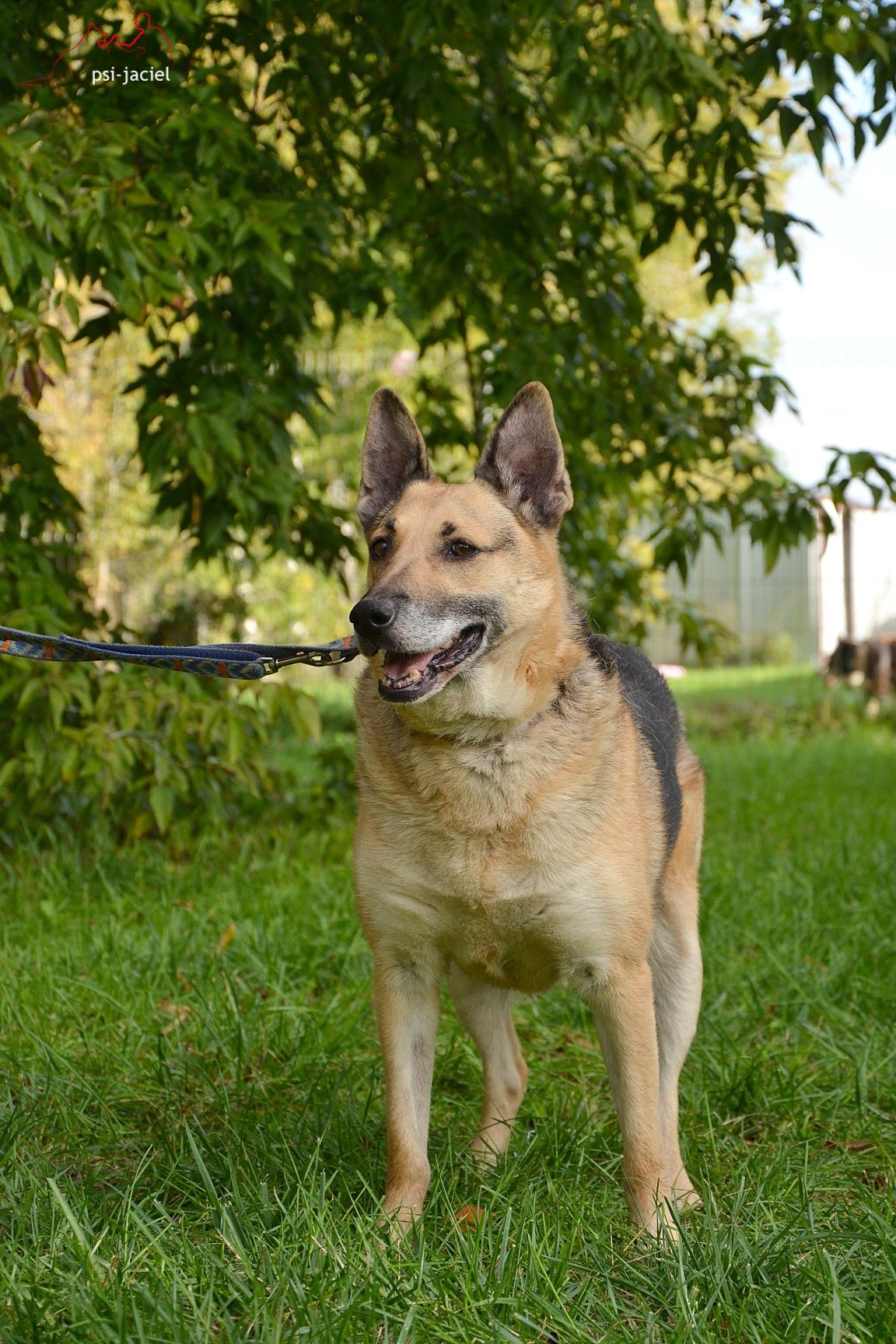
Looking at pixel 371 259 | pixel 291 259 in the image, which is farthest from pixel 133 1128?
pixel 371 259

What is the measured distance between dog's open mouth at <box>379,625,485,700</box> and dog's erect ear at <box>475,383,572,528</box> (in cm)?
43

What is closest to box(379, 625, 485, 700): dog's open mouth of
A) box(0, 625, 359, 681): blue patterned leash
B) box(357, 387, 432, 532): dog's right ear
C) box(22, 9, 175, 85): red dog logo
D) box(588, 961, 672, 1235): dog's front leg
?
box(0, 625, 359, 681): blue patterned leash

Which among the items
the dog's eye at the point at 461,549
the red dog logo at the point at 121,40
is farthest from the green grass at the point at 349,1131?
the red dog logo at the point at 121,40

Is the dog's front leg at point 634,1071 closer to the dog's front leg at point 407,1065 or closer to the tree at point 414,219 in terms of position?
the dog's front leg at point 407,1065

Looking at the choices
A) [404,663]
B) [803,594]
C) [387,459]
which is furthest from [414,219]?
[803,594]

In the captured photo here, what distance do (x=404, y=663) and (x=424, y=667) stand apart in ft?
0.15

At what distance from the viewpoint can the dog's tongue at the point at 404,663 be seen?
2.74 m

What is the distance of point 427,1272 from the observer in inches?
92.6

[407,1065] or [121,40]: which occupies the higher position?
[121,40]

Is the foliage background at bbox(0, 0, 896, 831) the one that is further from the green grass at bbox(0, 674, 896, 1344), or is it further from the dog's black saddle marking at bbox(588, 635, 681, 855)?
the green grass at bbox(0, 674, 896, 1344)

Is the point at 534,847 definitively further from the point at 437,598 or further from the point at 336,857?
the point at 336,857

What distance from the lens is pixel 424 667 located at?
275 centimetres

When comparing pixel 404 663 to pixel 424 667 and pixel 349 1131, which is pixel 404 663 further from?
pixel 349 1131

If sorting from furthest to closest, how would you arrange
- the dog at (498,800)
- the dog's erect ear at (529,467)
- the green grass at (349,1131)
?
the dog's erect ear at (529,467) → the dog at (498,800) → the green grass at (349,1131)
